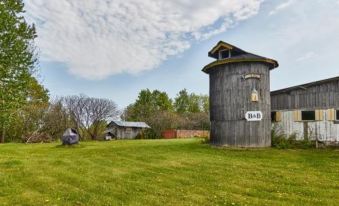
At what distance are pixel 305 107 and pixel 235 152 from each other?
5681mm

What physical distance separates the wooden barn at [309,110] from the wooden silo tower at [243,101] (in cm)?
111

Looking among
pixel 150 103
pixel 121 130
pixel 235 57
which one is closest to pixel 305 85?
pixel 235 57

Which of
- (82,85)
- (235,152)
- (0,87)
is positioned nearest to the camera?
(0,87)

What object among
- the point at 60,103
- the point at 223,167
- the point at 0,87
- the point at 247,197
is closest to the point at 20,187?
the point at 247,197

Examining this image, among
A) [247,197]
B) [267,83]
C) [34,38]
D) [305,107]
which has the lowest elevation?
[247,197]

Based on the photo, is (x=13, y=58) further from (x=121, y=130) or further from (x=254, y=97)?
(x=121, y=130)

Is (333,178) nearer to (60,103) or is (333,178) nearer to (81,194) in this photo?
(81,194)

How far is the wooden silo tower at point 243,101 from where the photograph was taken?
1911 centimetres

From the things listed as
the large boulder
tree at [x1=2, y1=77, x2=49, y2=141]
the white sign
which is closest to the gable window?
the white sign

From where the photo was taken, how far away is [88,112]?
157ft

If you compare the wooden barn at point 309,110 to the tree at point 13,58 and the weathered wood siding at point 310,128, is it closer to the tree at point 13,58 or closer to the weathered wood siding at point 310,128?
the weathered wood siding at point 310,128

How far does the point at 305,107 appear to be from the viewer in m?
19.4

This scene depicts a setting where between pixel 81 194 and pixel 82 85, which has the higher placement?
pixel 82 85

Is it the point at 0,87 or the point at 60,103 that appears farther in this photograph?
the point at 60,103
